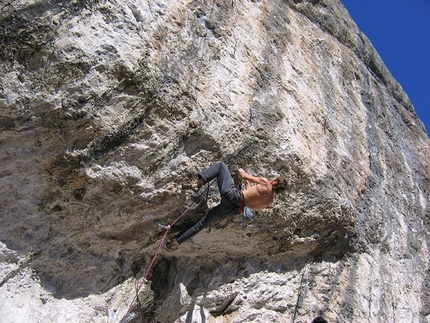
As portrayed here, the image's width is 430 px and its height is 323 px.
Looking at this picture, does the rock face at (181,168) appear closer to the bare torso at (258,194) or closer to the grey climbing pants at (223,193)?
the grey climbing pants at (223,193)

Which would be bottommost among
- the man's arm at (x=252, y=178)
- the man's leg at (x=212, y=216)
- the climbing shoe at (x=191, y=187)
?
the man's leg at (x=212, y=216)

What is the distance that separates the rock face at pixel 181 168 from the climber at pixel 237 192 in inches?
8.4

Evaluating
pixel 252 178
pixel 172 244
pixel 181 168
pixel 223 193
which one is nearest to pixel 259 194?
pixel 252 178

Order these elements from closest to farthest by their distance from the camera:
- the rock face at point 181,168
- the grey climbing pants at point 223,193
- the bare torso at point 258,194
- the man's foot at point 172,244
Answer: the rock face at point 181,168
the grey climbing pants at point 223,193
the bare torso at point 258,194
the man's foot at point 172,244

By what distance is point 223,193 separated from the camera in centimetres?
429

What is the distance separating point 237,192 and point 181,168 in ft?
2.13

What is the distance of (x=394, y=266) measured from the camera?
241 inches

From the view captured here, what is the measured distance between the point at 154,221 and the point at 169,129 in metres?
1.13

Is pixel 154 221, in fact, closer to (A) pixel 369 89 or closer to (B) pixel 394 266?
(B) pixel 394 266

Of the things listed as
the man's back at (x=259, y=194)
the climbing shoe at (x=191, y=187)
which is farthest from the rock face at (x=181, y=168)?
the man's back at (x=259, y=194)

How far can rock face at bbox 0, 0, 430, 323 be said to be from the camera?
13.0 feet

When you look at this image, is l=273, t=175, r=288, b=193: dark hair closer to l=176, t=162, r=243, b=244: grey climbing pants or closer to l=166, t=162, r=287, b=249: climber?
l=166, t=162, r=287, b=249: climber

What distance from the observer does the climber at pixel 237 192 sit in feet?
14.1

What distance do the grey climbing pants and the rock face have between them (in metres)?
0.19
